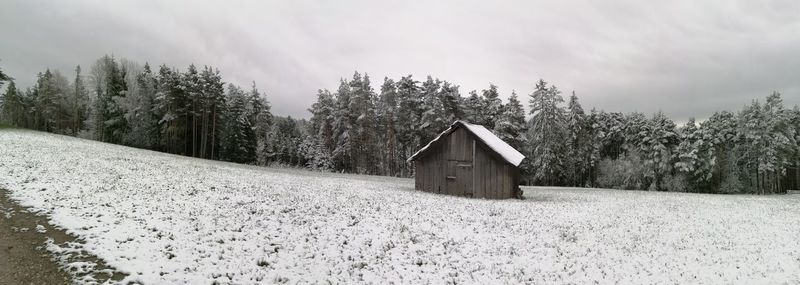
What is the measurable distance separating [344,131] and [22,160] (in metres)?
38.5

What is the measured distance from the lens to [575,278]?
1117cm

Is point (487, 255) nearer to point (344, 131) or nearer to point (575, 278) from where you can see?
point (575, 278)

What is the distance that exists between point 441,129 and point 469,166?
69.5 ft

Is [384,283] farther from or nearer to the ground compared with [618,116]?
nearer to the ground

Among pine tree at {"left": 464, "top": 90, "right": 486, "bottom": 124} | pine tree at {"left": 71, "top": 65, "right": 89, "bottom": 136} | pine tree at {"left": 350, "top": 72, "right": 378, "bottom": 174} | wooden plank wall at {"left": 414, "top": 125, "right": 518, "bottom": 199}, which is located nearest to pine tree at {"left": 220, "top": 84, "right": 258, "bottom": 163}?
pine tree at {"left": 350, "top": 72, "right": 378, "bottom": 174}

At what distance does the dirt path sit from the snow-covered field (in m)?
0.39

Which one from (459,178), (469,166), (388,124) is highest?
(388,124)

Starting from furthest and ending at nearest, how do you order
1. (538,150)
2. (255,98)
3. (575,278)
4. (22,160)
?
(255,98) → (538,150) → (22,160) → (575,278)

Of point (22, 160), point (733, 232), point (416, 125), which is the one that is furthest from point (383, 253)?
point (416, 125)

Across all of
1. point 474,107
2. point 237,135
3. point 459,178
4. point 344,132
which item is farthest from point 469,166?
point 237,135

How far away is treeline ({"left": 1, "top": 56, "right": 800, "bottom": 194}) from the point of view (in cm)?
5031

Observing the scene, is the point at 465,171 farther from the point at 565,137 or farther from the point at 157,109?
the point at 157,109

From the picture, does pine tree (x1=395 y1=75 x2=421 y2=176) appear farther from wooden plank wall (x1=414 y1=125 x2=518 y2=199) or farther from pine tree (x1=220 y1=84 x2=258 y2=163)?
pine tree (x1=220 y1=84 x2=258 y2=163)

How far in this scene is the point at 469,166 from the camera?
29.8 metres
